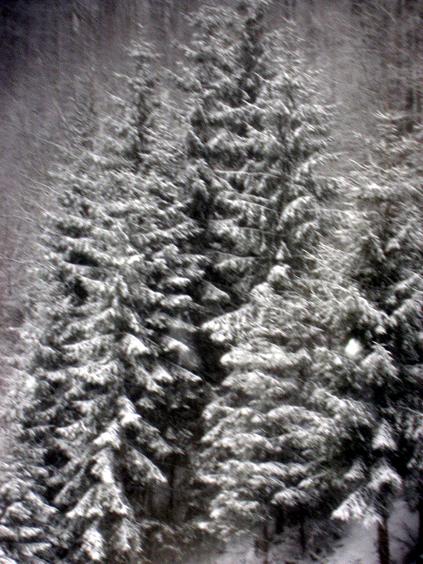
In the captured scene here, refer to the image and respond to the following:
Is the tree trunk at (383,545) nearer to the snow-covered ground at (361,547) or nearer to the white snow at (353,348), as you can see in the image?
the snow-covered ground at (361,547)

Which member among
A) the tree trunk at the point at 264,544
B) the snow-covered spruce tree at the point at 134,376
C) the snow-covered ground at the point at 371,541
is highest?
the snow-covered spruce tree at the point at 134,376

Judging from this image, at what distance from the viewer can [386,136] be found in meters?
13.0

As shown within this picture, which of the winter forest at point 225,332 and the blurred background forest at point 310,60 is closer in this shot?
the winter forest at point 225,332

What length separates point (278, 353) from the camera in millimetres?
13047

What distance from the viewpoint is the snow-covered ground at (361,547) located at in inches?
523

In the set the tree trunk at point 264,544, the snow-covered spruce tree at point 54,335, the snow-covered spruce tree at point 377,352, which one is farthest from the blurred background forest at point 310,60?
the tree trunk at point 264,544

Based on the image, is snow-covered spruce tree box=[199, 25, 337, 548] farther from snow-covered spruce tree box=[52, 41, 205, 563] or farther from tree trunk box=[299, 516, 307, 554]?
snow-covered spruce tree box=[52, 41, 205, 563]

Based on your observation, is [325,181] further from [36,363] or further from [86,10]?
[86,10]

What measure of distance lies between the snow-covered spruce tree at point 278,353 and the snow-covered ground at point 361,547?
645 millimetres

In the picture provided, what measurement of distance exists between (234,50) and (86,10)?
18757cm

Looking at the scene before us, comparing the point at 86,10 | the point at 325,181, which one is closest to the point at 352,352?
the point at 325,181

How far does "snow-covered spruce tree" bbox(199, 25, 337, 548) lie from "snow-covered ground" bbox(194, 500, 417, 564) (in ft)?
2.11

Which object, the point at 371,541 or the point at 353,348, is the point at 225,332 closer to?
the point at 353,348

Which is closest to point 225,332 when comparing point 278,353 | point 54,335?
point 278,353
